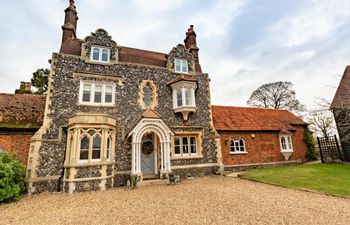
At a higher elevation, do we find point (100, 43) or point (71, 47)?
point (100, 43)

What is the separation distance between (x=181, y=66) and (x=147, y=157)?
8203mm

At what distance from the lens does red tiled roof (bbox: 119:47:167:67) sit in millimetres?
14531

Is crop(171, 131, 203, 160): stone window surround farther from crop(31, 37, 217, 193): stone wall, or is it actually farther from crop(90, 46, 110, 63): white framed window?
crop(90, 46, 110, 63): white framed window

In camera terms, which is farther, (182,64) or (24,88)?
(182,64)

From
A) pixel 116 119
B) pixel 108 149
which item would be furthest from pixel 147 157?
pixel 116 119

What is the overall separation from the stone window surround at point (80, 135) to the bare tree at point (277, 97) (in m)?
33.8

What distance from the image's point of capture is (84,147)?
35.1 feet

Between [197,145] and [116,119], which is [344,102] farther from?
[116,119]

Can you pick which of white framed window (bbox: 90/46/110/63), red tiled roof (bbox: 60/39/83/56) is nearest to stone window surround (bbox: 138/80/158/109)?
white framed window (bbox: 90/46/110/63)

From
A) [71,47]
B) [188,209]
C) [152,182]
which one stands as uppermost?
Result: [71,47]

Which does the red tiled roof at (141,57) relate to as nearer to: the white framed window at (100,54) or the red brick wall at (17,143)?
the white framed window at (100,54)

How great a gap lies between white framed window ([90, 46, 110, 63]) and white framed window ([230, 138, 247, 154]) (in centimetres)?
1268

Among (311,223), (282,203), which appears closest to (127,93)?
(282,203)

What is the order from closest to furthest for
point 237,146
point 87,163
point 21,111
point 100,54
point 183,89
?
point 87,163 → point 21,111 → point 100,54 → point 183,89 → point 237,146
